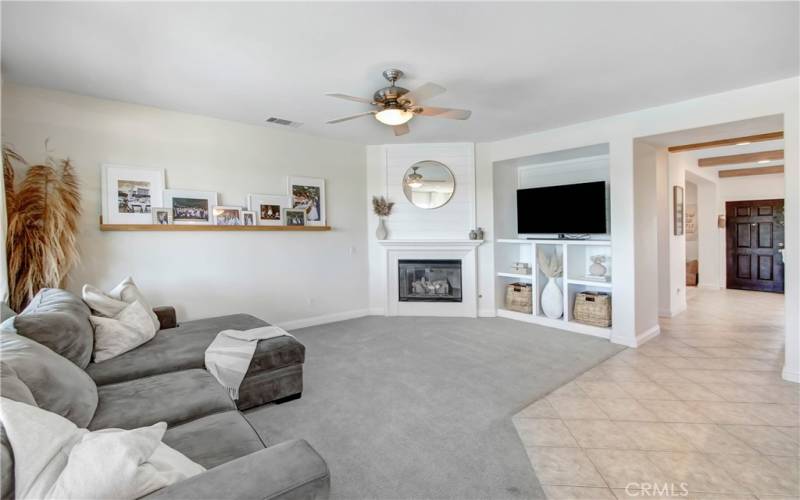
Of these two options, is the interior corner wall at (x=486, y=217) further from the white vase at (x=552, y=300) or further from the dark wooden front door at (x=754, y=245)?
the dark wooden front door at (x=754, y=245)

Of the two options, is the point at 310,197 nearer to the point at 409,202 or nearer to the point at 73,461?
the point at 409,202

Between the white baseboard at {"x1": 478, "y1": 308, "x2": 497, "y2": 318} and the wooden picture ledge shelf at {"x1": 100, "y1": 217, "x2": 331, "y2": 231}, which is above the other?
the wooden picture ledge shelf at {"x1": 100, "y1": 217, "x2": 331, "y2": 231}

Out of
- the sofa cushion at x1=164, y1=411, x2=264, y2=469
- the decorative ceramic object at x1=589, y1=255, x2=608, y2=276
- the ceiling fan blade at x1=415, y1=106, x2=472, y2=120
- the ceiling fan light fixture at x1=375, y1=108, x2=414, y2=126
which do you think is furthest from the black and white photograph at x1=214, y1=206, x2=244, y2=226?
the decorative ceramic object at x1=589, y1=255, x2=608, y2=276

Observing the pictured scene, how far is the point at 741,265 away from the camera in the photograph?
7.39m

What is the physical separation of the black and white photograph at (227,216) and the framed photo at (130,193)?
536 mm

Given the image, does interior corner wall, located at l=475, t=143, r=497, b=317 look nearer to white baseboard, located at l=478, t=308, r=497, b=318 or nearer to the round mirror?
white baseboard, located at l=478, t=308, r=497, b=318

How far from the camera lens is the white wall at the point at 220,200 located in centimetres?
343

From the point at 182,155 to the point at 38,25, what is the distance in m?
1.74

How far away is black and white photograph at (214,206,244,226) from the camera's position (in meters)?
4.19

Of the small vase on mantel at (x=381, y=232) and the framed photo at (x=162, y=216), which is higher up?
the framed photo at (x=162, y=216)

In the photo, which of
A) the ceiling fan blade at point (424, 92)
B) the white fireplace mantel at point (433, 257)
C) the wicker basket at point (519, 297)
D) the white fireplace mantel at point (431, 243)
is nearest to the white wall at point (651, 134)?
the wicker basket at point (519, 297)

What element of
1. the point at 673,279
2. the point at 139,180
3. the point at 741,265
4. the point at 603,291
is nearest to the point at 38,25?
the point at 139,180

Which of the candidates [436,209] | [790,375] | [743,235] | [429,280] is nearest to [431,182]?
[436,209]

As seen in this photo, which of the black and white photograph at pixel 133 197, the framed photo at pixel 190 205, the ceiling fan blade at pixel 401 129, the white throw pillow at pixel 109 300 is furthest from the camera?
the framed photo at pixel 190 205
